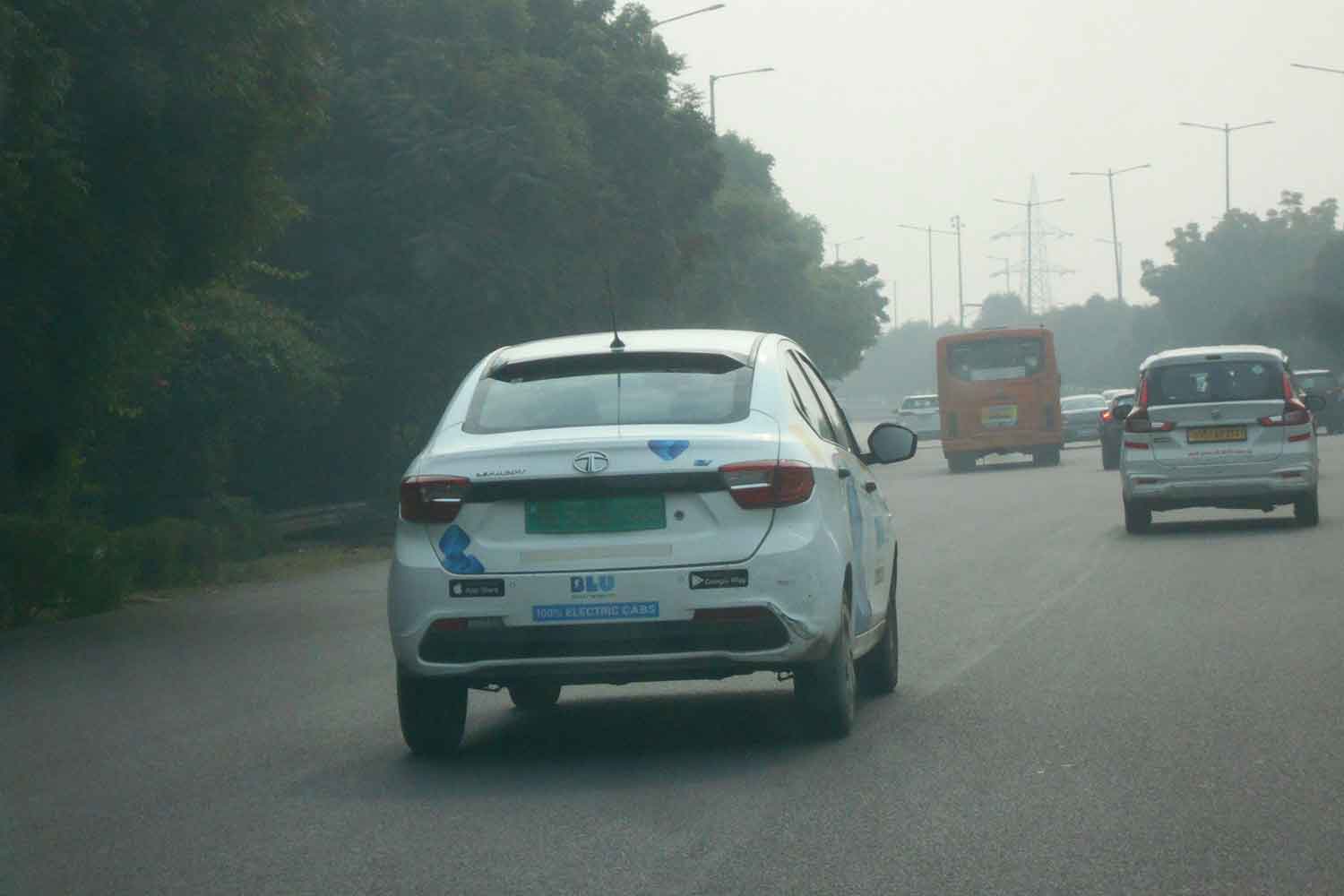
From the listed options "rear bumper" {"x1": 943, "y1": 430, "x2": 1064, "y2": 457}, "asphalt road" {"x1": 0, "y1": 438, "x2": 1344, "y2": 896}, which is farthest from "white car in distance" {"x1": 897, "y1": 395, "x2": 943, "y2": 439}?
"asphalt road" {"x1": 0, "y1": 438, "x2": 1344, "y2": 896}

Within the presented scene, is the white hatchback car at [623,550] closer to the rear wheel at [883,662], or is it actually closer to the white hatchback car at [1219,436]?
the rear wheel at [883,662]

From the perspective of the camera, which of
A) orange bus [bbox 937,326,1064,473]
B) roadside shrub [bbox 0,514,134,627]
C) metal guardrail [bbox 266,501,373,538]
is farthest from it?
orange bus [bbox 937,326,1064,473]

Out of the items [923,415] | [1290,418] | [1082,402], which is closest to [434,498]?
[1290,418]

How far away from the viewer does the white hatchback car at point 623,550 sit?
8.52 metres

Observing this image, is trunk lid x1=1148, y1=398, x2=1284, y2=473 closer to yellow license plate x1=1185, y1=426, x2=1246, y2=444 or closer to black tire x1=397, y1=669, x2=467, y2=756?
yellow license plate x1=1185, y1=426, x2=1246, y2=444

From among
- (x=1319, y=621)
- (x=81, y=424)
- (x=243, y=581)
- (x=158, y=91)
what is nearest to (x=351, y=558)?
(x=243, y=581)

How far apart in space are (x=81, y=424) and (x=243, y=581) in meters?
5.64

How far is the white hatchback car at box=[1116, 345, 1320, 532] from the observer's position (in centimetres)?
2189

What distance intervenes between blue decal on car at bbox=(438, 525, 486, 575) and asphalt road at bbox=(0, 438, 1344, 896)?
2.60ft

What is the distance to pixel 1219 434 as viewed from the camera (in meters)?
22.0

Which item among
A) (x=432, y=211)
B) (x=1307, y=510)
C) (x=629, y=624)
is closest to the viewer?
(x=629, y=624)

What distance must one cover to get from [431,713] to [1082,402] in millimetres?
55458

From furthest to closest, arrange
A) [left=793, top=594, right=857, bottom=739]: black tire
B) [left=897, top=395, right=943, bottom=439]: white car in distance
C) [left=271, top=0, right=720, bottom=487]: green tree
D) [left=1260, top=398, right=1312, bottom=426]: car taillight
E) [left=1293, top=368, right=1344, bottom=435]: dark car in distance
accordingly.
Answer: [left=897, top=395, right=943, bottom=439]: white car in distance → [left=1293, top=368, right=1344, bottom=435]: dark car in distance → [left=271, top=0, right=720, bottom=487]: green tree → [left=1260, top=398, right=1312, bottom=426]: car taillight → [left=793, top=594, right=857, bottom=739]: black tire

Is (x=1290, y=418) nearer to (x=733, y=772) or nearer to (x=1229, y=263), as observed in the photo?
(x=733, y=772)
